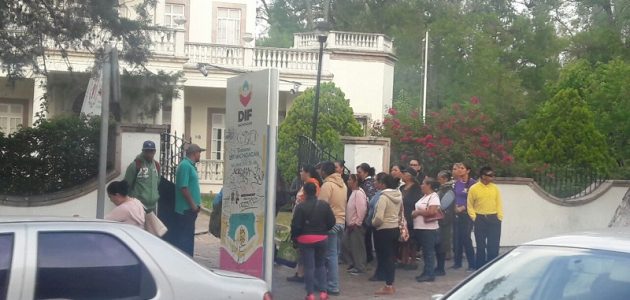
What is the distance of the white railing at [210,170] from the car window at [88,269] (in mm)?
26218

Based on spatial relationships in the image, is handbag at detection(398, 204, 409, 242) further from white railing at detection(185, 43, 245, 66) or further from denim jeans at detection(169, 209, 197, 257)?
white railing at detection(185, 43, 245, 66)

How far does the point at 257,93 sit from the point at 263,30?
4355 cm

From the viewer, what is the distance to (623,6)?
115 ft

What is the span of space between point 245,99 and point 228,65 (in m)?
21.6

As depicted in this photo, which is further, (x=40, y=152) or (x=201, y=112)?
(x=201, y=112)

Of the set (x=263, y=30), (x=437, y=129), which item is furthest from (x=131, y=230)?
(x=263, y=30)

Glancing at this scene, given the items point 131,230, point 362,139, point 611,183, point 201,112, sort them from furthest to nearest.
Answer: point 201,112
point 611,183
point 362,139
point 131,230

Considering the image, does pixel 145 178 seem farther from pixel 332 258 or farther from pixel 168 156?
pixel 168 156

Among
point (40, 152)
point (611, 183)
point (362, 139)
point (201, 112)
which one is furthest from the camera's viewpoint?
point (201, 112)

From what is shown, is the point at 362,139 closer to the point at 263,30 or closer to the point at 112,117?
the point at 112,117

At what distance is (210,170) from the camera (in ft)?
106

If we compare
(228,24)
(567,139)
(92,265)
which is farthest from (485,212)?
(228,24)

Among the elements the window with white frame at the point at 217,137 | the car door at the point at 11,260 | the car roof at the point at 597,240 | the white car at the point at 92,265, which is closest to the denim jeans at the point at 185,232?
the white car at the point at 92,265

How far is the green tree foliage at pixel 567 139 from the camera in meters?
24.9
